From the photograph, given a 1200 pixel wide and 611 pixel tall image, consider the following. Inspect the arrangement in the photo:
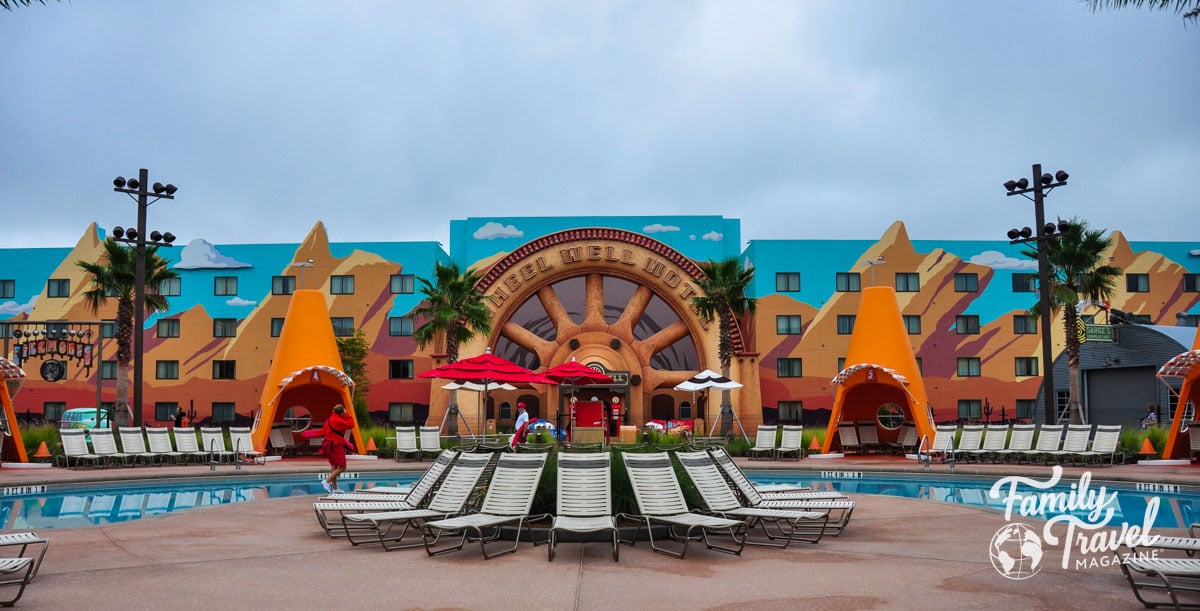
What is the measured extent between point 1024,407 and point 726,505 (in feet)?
121

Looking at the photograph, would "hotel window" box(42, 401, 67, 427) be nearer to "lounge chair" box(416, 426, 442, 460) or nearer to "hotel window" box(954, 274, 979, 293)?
"lounge chair" box(416, 426, 442, 460)

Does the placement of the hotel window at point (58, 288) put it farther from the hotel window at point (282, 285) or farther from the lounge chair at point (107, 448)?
the lounge chair at point (107, 448)

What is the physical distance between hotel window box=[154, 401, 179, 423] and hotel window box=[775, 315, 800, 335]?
28158 millimetres

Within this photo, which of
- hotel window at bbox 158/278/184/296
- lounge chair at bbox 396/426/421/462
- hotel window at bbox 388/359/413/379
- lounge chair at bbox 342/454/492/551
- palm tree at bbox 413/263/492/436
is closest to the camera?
lounge chair at bbox 342/454/492/551

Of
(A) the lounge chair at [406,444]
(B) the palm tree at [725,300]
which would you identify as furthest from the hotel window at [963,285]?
(A) the lounge chair at [406,444]

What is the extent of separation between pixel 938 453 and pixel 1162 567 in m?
17.5

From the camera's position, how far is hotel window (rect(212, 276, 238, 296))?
44031mm

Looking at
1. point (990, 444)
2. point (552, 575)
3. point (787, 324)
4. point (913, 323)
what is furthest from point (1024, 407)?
point (552, 575)

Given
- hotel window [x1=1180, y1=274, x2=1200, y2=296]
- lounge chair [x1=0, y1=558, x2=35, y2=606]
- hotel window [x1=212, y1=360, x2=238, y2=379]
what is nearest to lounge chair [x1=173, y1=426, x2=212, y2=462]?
lounge chair [x1=0, y1=558, x2=35, y2=606]

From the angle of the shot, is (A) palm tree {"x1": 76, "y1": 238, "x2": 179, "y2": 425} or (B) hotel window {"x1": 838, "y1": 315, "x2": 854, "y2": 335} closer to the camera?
(A) palm tree {"x1": 76, "y1": 238, "x2": 179, "y2": 425}

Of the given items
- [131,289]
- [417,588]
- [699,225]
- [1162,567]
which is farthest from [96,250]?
[1162,567]

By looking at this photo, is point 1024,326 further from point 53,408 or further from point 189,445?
point 53,408

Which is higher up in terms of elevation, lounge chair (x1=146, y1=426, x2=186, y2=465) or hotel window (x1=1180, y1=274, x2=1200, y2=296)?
hotel window (x1=1180, y1=274, x2=1200, y2=296)

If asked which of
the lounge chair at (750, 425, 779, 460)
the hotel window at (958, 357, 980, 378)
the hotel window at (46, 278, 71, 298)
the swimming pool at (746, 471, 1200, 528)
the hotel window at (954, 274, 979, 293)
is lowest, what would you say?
the swimming pool at (746, 471, 1200, 528)
